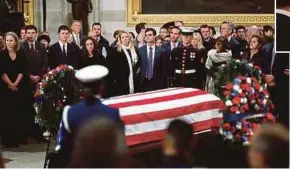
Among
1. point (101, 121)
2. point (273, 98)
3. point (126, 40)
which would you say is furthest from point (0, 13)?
point (101, 121)

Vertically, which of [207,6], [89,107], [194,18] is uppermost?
[207,6]

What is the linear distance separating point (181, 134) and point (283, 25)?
6.78ft

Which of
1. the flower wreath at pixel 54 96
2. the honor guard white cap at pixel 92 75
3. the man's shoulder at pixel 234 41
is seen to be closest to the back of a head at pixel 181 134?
Answer: the honor guard white cap at pixel 92 75

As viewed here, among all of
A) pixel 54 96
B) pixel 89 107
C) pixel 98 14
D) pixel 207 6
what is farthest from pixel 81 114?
pixel 207 6

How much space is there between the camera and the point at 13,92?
27.0 feet

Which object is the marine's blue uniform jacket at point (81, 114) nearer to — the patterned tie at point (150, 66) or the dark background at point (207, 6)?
the patterned tie at point (150, 66)

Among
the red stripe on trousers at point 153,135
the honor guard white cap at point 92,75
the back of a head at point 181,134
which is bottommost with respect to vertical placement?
the red stripe on trousers at point 153,135

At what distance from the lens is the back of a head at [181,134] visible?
10.2ft

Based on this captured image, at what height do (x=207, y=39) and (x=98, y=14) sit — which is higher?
(x=98, y=14)

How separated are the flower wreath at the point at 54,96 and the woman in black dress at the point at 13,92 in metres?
1.26

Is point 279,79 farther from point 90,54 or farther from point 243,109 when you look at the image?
point 90,54

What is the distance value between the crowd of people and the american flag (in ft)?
5.41

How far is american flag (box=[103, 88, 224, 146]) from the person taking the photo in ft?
19.0

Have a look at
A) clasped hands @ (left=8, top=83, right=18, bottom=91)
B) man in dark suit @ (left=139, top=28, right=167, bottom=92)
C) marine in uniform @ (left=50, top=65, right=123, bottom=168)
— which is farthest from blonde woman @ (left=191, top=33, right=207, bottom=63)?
marine in uniform @ (left=50, top=65, right=123, bottom=168)
